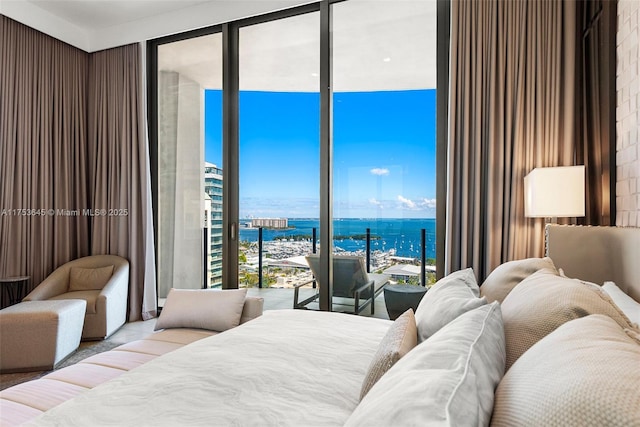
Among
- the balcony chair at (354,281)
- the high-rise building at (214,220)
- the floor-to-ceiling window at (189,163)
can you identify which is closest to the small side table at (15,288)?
the floor-to-ceiling window at (189,163)

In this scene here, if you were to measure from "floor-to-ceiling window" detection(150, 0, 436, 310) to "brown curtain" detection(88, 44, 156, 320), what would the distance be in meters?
0.22

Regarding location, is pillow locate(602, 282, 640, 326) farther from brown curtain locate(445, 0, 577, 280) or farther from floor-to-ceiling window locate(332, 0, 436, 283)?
floor-to-ceiling window locate(332, 0, 436, 283)

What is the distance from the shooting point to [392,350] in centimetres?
103

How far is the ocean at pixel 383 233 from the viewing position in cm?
312

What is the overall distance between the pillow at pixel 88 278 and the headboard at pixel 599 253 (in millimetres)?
3811

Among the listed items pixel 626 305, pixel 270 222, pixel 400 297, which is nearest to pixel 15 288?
pixel 270 222

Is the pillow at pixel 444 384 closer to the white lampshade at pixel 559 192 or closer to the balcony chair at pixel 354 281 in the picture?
the white lampshade at pixel 559 192

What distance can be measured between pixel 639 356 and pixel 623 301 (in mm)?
934

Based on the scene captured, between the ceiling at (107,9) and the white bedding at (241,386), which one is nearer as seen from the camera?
the white bedding at (241,386)

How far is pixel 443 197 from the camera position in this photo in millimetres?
3008

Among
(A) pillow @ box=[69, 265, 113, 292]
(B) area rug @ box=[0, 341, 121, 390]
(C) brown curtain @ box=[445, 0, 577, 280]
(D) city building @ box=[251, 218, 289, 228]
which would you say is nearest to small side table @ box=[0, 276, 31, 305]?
(A) pillow @ box=[69, 265, 113, 292]

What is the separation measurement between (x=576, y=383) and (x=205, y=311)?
2154mm

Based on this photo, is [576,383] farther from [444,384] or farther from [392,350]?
[392,350]

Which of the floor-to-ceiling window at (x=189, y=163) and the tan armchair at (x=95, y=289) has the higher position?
the floor-to-ceiling window at (x=189, y=163)
